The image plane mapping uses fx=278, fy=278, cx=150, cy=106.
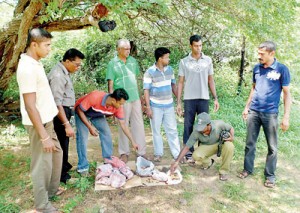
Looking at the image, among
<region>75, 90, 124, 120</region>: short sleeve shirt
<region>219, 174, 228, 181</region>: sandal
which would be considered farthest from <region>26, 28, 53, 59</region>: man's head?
<region>219, 174, 228, 181</region>: sandal

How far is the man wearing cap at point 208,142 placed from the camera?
3652 mm

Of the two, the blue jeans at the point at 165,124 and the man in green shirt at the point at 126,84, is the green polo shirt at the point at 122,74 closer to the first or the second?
the man in green shirt at the point at 126,84

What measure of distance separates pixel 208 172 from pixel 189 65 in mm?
1586

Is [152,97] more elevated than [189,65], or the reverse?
[189,65]

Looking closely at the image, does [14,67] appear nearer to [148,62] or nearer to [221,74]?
[148,62]

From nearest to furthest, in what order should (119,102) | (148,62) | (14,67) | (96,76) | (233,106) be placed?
(119,102)
(14,67)
(233,106)
(148,62)
(96,76)

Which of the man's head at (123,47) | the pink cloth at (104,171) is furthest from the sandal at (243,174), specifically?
the man's head at (123,47)

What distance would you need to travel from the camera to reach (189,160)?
169 inches

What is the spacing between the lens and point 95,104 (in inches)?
141

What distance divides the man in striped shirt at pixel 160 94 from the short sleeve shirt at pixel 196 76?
266 millimetres

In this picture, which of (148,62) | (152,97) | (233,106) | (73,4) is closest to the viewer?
(73,4)

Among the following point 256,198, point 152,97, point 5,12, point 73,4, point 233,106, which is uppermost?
point 5,12

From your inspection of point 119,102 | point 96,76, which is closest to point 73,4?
point 119,102

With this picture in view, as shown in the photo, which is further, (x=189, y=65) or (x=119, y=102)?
(x=189, y=65)
